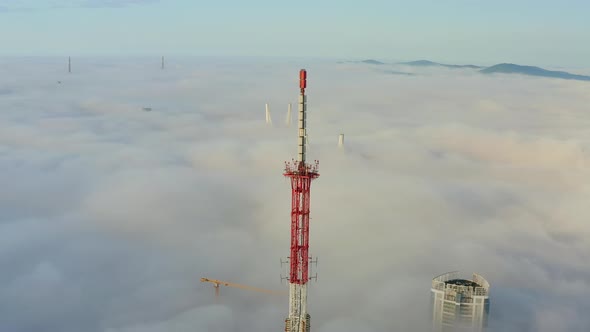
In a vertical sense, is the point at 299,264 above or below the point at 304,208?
below

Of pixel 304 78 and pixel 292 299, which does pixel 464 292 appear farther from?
pixel 304 78

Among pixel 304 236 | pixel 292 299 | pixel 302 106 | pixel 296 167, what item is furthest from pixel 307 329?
pixel 302 106

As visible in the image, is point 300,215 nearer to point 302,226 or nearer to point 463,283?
point 302,226

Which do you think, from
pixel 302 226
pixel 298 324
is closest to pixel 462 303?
pixel 298 324

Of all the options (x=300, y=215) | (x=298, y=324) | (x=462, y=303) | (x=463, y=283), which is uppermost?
(x=300, y=215)

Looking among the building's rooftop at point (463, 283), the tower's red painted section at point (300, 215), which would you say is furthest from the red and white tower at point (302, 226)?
the building's rooftop at point (463, 283)

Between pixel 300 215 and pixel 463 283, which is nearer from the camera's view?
pixel 300 215
